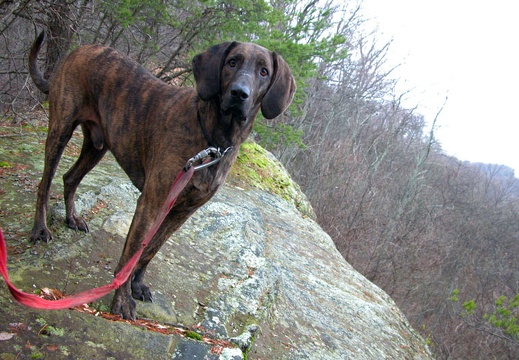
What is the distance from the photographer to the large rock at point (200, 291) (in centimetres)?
269

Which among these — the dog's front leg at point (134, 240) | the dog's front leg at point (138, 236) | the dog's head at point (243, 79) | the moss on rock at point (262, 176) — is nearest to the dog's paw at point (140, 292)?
the dog's front leg at point (138, 236)

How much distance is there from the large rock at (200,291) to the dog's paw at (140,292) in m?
0.06

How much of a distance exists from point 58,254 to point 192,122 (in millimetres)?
1403

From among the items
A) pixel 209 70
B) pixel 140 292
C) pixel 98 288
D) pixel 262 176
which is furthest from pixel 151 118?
pixel 262 176

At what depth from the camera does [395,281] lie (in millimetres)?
19156

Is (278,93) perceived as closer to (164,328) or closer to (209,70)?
(209,70)

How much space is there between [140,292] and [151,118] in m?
1.36

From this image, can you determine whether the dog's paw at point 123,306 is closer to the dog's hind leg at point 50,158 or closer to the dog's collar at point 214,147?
the dog's hind leg at point 50,158

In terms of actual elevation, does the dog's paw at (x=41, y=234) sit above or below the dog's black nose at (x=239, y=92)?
below

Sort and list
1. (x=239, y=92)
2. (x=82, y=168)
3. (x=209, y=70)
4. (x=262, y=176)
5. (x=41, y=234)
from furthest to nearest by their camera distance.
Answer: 1. (x=262, y=176)
2. (x=82, y=168)
3. (x=41, y=234)
4. (x=209, y=70)
5. (x=239, y=92)

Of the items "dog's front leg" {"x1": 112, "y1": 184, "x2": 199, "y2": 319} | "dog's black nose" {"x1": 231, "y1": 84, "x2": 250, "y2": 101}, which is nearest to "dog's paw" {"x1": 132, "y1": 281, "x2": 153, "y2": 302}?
"dog's front leg" {"x1": 112, "y1": 184, "x2": 199, "y2": 319}

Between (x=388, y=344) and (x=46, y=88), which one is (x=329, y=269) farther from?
(x=46, y=88)

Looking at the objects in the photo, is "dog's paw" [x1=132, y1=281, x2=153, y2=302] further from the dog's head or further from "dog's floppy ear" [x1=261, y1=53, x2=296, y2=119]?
"dog's floppy ear" [x1=261, y1=53, x2=296, y2=119]

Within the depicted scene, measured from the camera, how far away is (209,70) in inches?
132
